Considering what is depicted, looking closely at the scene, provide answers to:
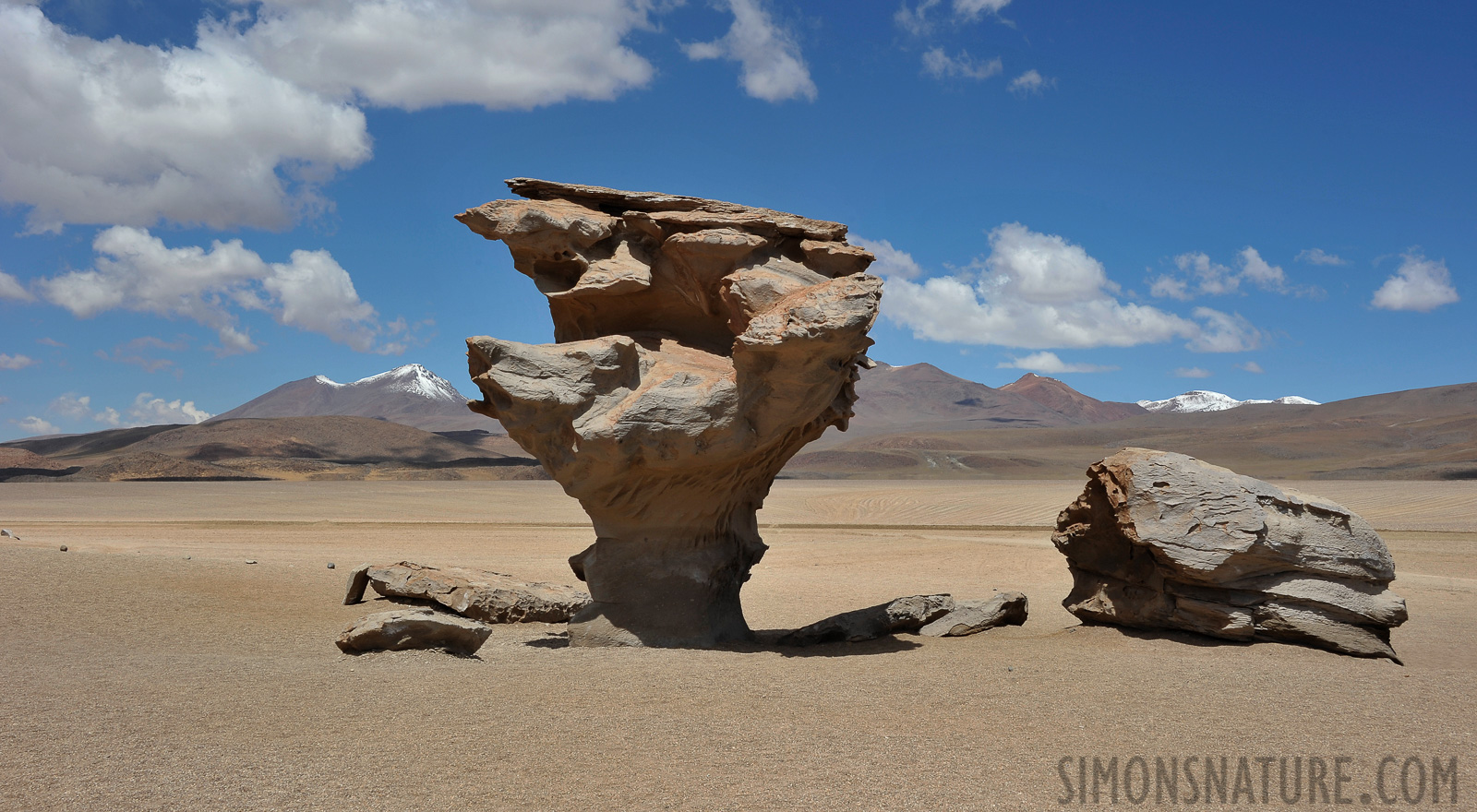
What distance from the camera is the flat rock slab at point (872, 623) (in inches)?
363

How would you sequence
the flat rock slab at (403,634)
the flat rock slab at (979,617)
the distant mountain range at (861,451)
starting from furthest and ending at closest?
the distant mountain range at (861,451) < the flat rock slab at (979,617) < the flat rock slab at (403,634)

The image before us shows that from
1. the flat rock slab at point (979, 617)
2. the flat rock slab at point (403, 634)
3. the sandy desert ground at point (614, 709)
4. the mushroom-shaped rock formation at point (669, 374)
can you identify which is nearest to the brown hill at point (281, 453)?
the sandy desert ground at point (614, 709)

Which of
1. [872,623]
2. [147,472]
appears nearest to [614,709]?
[872,623]

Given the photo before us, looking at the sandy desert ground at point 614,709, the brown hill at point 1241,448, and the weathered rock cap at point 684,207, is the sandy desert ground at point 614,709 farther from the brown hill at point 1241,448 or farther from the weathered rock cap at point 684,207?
the brown hill at point 1241,448

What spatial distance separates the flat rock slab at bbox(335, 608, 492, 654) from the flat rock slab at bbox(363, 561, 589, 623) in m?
3.08

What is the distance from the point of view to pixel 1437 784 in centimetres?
487

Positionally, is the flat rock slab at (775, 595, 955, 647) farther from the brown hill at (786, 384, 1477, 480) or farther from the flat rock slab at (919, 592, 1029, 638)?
the brown hill at (786, 384, 1477, 480)

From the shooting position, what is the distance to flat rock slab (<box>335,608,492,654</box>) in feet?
25.0

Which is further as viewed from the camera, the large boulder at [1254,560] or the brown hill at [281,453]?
the brown hill at [281,453]

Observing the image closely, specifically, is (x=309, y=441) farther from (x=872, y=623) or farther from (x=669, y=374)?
(x=872, y=623)

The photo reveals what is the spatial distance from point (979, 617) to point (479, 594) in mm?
5952

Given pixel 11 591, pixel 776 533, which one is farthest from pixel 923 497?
pixel 11 591

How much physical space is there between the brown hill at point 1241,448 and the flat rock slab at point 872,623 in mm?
59825

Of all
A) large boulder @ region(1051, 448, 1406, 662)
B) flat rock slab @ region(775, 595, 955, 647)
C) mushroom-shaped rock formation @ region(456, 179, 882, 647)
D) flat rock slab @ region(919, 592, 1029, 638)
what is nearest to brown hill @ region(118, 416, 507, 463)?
mushroom-shaped rock formation @ region(456, 179, 882, 647)
